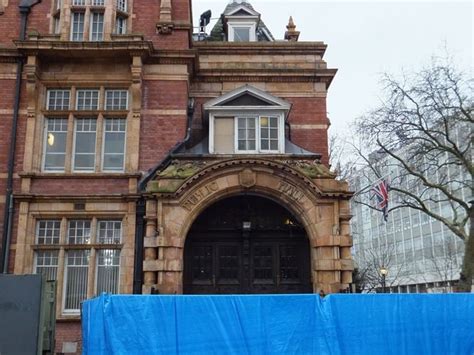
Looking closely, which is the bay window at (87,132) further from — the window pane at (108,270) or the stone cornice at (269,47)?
the stone cornice at (269,47)

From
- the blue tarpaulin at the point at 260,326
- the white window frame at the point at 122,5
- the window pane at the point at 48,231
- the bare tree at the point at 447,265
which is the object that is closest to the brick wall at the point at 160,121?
the white window frame at the point at 122,5

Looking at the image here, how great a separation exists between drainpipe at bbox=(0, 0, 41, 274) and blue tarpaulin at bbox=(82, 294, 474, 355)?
7520 mm

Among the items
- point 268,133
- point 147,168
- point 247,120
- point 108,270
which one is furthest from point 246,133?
point 108,270

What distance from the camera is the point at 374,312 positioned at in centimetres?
831

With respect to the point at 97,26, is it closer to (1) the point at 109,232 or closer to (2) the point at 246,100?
(2) the point at 246,100

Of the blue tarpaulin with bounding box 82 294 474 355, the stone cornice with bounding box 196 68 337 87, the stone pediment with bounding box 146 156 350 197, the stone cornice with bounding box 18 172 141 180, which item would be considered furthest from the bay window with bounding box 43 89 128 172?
the blue tarpaulin with bounding box 82 294 474 355

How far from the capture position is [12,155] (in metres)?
15.4

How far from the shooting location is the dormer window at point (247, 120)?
15836mm

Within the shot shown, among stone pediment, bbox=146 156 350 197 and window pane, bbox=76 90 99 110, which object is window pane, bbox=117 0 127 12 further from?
stone pediment, bbox=146 156 350 197

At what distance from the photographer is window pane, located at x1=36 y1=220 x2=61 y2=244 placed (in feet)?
49.3

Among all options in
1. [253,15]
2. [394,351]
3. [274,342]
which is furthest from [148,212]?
[253,15]

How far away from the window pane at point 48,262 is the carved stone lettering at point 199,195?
162 inches

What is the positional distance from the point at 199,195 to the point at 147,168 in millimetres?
2262

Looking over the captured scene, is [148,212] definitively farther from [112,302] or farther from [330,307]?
[330,307]
